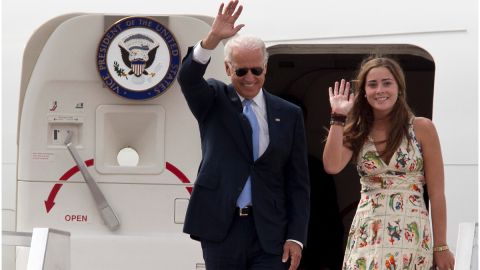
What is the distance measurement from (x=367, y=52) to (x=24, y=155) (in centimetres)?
200

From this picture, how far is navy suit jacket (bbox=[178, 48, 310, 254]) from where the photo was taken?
399cm

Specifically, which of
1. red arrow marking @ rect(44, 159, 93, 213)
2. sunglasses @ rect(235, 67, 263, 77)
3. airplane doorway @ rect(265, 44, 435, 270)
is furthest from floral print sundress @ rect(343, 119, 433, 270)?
airplane doorway @ rect(265, 44, 435, 270)

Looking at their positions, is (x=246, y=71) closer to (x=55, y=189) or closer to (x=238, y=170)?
(x=238, y=170)

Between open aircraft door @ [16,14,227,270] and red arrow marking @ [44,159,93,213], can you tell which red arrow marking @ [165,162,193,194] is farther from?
red arrow marking @ [44,159,93,213]

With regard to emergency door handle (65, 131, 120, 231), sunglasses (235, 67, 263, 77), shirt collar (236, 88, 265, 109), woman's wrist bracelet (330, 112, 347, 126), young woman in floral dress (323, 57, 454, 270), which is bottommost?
emergency door handle (65, 131, 120, 231)

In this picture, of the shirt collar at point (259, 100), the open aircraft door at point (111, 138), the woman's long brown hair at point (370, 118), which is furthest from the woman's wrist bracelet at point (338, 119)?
the open aircraft door at point (111, 138)

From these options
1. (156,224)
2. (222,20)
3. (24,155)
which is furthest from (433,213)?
(24,155)

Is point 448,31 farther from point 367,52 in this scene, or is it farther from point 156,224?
point 156,224

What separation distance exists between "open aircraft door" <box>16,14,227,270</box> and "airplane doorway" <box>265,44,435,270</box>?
135 cm

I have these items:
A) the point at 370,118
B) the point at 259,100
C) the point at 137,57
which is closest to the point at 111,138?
the point at 137,57

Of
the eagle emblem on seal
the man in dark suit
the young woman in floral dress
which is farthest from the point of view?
the eagle emblem on seal

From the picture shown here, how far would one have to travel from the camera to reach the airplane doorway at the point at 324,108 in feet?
24.5

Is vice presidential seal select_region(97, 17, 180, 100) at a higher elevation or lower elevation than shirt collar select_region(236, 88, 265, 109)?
higher

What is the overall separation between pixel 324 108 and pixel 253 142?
13.8 ft
